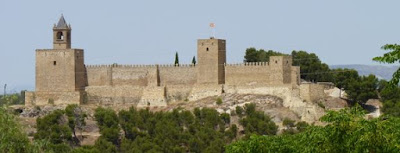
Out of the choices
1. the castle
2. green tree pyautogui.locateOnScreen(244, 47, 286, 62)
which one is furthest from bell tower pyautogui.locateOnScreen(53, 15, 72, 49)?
green tree pyautogui.locateOnScreen(244, 47, 286, 62)

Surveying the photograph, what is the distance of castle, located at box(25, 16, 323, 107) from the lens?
194ft

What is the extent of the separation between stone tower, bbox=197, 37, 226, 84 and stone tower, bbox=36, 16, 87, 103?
288 inches

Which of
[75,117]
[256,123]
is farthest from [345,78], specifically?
[75,117]

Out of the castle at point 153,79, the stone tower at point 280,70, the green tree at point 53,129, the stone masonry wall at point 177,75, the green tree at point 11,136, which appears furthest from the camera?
the stone masonry wall at point 177,75

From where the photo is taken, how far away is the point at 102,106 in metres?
63.8

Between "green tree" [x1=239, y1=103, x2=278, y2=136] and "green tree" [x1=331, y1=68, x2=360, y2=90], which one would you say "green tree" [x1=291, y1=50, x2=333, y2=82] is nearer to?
"green tree" [x1=331, y1=68, x2=360, y2=90]

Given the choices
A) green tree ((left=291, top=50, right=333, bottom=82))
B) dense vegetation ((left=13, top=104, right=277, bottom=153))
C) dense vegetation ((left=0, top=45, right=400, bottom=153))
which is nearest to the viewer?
dense vegetation ((left=0, top=45, right=400, bottom=153))

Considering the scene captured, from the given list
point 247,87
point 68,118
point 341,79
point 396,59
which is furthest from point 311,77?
point 396,59

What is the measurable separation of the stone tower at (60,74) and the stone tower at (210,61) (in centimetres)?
732

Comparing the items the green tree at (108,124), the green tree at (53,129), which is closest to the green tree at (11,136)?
the green tree at (53,129)

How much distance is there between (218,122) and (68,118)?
26.7ft

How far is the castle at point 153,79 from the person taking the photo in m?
59.2

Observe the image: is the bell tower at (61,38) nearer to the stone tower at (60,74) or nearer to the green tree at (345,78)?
the stone tower at (60,74)

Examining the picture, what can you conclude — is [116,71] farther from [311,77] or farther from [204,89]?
[311,77]
